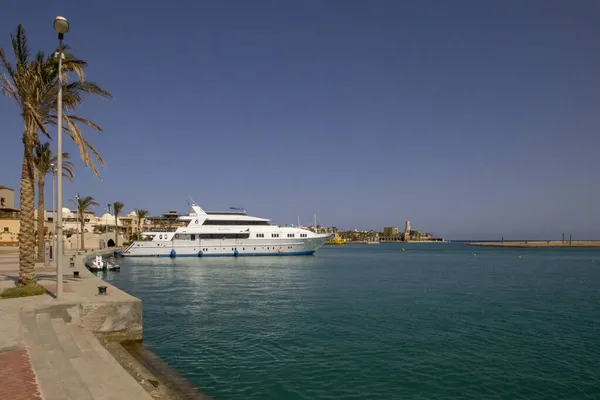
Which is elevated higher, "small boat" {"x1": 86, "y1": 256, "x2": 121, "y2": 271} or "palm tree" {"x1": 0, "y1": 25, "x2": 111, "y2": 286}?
"palm tree" {"x1": 0, "y1": 25, "x2": 111, "y2": 286}

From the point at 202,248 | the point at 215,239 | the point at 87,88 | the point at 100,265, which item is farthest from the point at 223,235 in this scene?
the point at 87,88

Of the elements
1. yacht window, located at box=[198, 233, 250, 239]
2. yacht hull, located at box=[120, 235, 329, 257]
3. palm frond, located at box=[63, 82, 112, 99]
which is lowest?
yacht hull, located at box=[120, 235, 329, 257]

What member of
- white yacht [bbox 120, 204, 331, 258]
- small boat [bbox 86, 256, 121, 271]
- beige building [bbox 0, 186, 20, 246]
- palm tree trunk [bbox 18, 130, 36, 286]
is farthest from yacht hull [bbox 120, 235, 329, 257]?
palm tree trunk [bbox 18, 130, 36, 286]

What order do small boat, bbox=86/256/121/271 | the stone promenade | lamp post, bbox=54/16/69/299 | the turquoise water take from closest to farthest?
1. the stone promenade
2. the turquoise water
3. lamp post, bbox=54/16/69/299
4. small boat, bbox=86/256/121/271

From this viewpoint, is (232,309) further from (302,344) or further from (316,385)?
(316,385)

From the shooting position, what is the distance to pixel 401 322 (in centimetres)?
1531

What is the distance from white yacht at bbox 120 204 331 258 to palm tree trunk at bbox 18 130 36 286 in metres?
47.6

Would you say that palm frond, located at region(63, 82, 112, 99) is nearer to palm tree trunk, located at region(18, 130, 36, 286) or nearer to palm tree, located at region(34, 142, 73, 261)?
palm tree trunk, located at region(18, 130, 36, 286)

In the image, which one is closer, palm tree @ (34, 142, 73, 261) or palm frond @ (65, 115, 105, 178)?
palm frond @ (65, 115, 105, 178)

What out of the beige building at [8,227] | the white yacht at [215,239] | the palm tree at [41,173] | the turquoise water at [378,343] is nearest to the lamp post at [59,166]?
the turquoise water at [378,343]

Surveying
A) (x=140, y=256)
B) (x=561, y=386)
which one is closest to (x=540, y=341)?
(x=561, y=386)

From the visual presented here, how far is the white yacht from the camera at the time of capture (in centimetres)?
6100

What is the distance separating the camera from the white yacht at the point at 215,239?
61.0 metres

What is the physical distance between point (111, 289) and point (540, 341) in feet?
47.9
